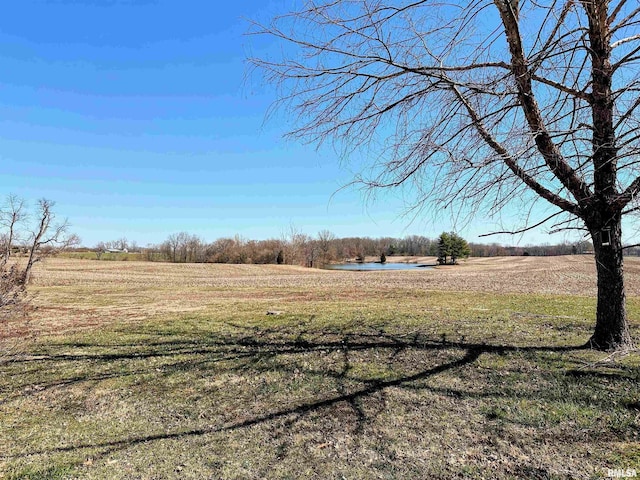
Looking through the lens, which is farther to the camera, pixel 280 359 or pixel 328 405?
pixel 280 359

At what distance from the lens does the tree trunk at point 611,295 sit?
445cm

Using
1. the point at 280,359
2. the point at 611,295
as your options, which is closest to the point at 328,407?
the point at 280,359

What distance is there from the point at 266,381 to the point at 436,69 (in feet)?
13.5

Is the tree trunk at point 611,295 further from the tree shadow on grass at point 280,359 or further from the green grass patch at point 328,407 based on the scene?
the tree shadow on grass at point 280,359

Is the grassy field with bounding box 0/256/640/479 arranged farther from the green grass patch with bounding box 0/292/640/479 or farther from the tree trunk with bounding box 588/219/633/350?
the tree trunk with bounding box 588/219/633/350

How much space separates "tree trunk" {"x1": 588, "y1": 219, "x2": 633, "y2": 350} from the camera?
14.6ft

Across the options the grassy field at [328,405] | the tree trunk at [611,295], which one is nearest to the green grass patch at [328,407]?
the grassy field at [328,405]

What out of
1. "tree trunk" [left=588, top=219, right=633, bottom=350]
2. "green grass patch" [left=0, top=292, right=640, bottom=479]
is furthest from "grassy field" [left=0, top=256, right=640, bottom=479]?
"tree trunk" [left=588, top=219, right=633, bottom=350]

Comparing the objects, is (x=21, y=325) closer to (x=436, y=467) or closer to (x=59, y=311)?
(x=59, y=311)

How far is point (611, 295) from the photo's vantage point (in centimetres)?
458

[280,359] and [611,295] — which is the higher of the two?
[611,295]

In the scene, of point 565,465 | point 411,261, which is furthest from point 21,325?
point 411,261

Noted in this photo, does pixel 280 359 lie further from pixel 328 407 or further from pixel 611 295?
pixel 611 295

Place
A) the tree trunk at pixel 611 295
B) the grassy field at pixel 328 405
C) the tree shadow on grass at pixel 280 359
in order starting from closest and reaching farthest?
the grassy field at pixel 328 405 < the tree shadow on grass at pixel 280 359 < the tree trunk at pixel 611 295
